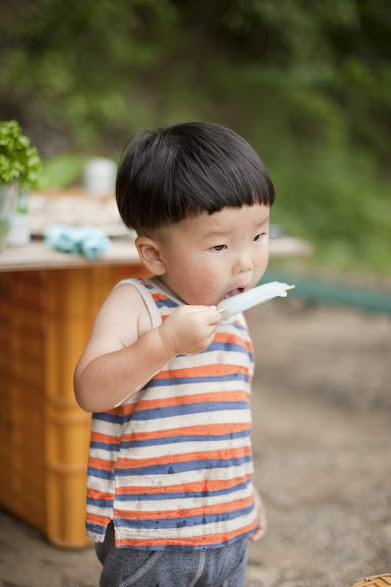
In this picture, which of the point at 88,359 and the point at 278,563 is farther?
the point at 278,563

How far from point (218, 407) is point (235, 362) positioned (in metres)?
0.09

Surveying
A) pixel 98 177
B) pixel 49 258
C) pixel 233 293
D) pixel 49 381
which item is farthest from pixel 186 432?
pixel 98 177

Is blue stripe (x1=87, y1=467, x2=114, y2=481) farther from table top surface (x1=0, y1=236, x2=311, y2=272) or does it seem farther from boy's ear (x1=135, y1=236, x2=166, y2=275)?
table top surface (x1=0, y1=236, x2=311, y2=272)

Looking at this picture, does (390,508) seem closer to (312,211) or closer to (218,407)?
(218,407)

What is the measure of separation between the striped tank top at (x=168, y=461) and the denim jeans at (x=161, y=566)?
30 millimetres

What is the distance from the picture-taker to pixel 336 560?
2178mm

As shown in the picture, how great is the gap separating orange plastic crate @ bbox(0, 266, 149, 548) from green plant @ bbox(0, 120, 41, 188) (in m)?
0.38

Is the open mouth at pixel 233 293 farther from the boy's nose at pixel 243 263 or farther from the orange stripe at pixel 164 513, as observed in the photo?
the orange stripe at pixel 164 513

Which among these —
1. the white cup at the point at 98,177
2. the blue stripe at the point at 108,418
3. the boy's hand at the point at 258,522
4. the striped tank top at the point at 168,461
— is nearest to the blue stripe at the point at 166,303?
the striped tank top at the point at 168,461

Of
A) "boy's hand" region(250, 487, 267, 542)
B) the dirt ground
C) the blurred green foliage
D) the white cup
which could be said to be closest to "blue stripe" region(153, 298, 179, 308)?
"boy's hand" region(250, 487, 267, 542)

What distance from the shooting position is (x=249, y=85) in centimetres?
966

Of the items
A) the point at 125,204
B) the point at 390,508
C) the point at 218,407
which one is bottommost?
the point at 390,508

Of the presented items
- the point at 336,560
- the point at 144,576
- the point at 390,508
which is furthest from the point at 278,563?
the point at 144,576

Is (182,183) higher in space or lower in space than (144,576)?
higher
